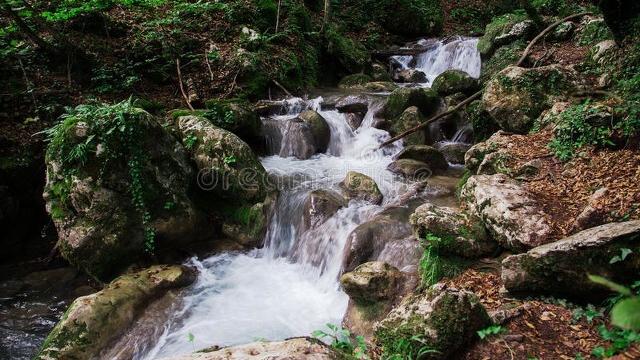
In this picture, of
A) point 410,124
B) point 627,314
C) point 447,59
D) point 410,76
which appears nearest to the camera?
point 627,314

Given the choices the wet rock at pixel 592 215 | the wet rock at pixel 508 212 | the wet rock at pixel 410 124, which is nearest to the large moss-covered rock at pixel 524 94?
the wet rock at pixel 508 212

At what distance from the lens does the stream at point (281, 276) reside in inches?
222

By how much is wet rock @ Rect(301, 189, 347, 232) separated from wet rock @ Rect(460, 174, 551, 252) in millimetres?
2531

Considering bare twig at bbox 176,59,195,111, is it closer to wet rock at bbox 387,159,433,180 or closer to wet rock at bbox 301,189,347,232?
wet rock at bbox 301,189,347,232

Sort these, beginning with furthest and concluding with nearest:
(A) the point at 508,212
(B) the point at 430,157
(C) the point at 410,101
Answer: (C) the point at 410,101, (B) the point at 430,157, (A) the point at 508,212

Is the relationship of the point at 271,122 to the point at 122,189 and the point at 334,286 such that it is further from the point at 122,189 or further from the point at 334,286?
the point at 334,286

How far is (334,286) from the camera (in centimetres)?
641

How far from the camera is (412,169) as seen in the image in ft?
29.0

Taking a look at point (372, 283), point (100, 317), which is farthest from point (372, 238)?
point (100, 317)

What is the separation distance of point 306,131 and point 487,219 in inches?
228

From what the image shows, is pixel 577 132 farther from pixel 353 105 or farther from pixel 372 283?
pixel 353 105

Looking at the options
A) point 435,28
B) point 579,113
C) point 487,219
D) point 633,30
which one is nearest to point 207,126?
point 487,219

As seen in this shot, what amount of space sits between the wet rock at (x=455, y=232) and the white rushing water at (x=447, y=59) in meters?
9.83

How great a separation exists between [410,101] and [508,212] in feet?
20.9
